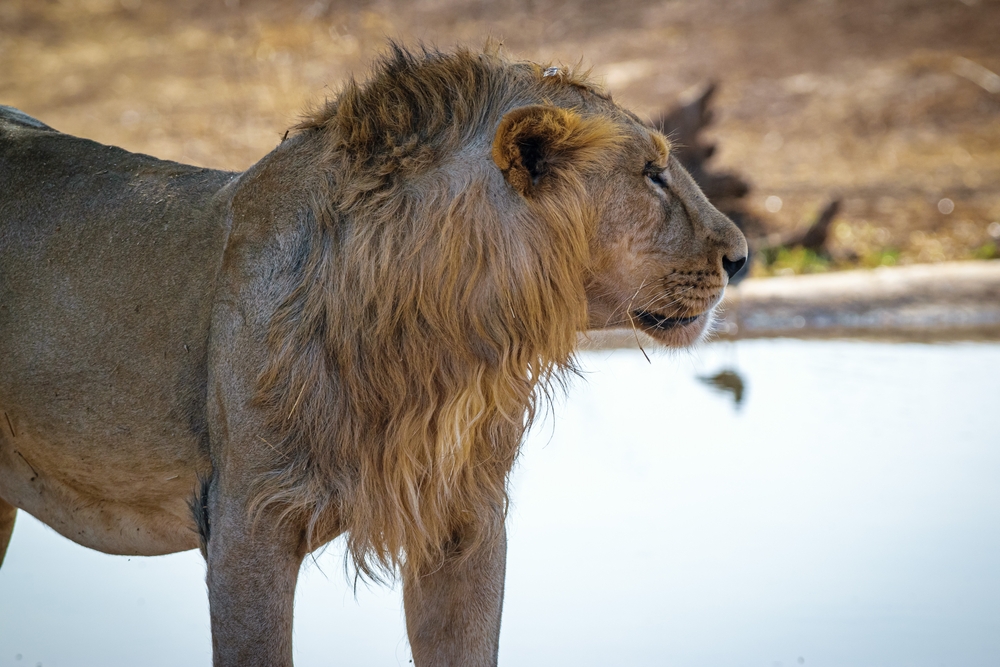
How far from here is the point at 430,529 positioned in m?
2.71

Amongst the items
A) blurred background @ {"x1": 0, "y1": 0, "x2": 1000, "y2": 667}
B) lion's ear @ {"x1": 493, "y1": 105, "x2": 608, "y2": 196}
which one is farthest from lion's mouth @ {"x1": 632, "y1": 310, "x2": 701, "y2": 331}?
lion's ear @ {"x1": 493, "y1": 105, "x2": 608, "y2": 196}

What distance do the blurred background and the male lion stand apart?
0.22 metres

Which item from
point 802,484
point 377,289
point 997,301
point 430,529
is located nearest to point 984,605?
point 802,484

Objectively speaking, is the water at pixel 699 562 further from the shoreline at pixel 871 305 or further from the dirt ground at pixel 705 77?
the dirt ground at pixel 705 77

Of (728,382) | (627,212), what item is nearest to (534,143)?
(627,212)

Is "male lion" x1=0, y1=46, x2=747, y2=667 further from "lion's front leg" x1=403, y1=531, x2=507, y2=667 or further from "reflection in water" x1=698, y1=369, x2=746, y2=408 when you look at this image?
"reflection in water" x1=698, y1=369, x2=746, y2=408

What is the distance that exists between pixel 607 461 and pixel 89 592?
7.35 feet

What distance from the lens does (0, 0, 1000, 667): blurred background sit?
A: 3908 mm

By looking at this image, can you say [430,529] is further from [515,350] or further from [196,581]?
[196,581]

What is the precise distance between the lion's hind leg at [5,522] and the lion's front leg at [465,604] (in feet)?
4.42

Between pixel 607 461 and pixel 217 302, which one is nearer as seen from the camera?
pixel 217 302

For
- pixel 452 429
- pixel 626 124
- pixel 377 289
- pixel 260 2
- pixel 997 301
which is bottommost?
pixel 452 429

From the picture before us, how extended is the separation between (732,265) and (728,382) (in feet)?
12.9

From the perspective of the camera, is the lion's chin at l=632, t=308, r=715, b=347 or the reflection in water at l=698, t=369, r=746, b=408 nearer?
the lion's chin at l=632, t=308, r=715, b=347
